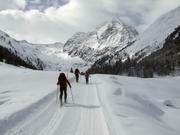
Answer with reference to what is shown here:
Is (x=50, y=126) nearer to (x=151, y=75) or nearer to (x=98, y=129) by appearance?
(x=98, y=129)

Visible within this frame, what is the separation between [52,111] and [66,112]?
103 cm

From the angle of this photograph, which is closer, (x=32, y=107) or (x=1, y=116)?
(x=1, y=116)

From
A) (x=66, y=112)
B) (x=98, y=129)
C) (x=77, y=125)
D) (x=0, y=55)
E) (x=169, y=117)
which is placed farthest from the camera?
(x=0, y=55)

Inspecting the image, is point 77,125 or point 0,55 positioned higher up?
point 0,55

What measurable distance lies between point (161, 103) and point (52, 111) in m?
21.0

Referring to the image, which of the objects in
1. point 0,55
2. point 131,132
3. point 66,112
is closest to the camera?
point 131,132

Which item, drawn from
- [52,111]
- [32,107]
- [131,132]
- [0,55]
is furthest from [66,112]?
[0,55]

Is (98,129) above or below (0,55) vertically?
below

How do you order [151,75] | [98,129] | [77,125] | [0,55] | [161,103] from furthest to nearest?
[151,75] → [0,55] → [161,103] → [77,125] → [98,129]

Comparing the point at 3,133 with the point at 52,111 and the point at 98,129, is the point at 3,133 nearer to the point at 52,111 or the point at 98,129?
the point at 98,129

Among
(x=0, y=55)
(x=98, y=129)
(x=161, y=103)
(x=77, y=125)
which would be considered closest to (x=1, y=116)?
(x=77, y=125)

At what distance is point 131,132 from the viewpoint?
45.2ft

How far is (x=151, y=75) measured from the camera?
175 metres

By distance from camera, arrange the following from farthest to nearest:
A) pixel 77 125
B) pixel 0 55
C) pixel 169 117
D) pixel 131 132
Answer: pixel 0 55 → pixel 169 117 → pixel 77 125 → pixel 131 132
